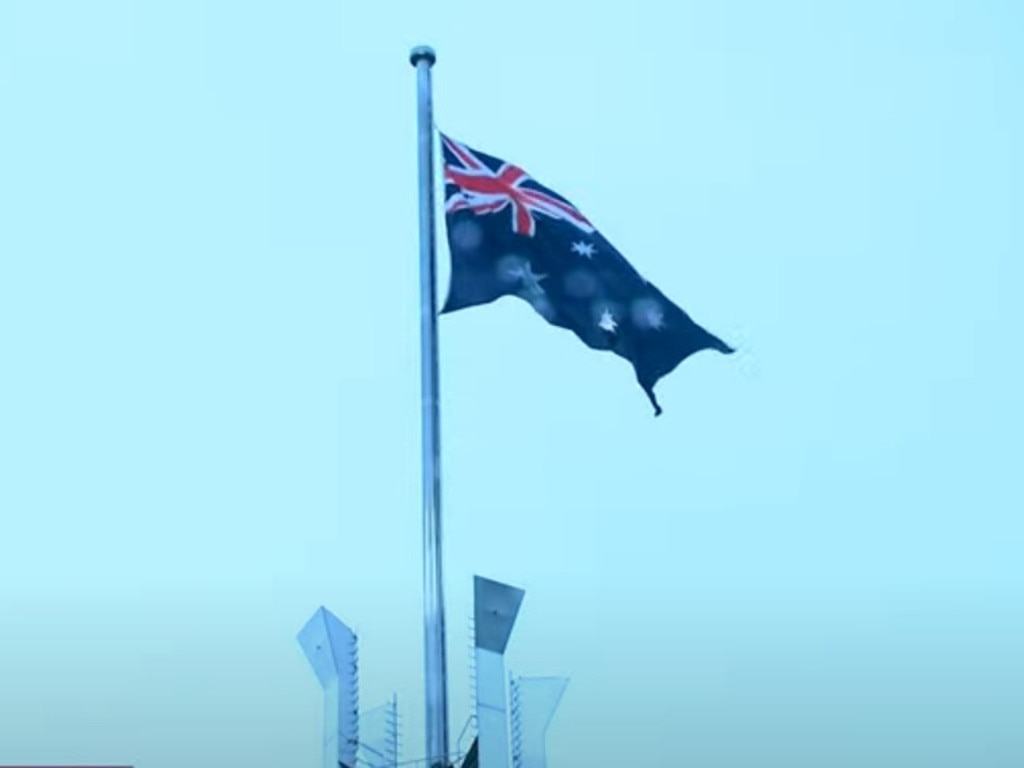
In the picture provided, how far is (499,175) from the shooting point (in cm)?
1427

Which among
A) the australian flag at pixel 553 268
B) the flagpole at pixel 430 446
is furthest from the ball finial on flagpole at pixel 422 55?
the australian flag at pixel 553 268

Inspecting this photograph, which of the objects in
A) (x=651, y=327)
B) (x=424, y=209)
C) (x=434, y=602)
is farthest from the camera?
(x=651, y=327)

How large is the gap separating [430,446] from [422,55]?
188 inches

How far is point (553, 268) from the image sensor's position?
14203 millimetres

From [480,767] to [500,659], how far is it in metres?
1.15

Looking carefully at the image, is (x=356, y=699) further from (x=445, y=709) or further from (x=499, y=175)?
(x=499, y=175)

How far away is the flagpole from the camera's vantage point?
12.6 metres

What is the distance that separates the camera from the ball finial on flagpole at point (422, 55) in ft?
47.2

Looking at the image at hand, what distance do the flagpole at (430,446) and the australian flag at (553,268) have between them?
269 millimetres

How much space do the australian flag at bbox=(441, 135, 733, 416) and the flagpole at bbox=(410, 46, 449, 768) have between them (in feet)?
0.88

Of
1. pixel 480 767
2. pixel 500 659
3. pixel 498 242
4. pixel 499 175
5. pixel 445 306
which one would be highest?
pixel 499 175

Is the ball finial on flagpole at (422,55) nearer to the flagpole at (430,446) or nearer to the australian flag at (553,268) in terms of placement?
the flagpole at (430,446)

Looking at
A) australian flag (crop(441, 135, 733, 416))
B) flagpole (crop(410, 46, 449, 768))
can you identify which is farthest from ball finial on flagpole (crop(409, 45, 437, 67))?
australian flag (crop(441, 135, 733, 416))

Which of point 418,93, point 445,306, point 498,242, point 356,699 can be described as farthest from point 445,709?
point 418,93
